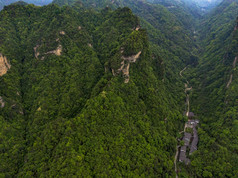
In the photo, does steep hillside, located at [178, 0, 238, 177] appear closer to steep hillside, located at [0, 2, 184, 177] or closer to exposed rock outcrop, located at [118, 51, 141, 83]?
steep hillside, located at [0, 2, 184, 177]

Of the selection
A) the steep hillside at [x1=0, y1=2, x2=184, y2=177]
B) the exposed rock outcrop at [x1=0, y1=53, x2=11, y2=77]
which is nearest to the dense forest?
the steep hillside at [x1=0, y1=2, x2=184, y2=177]

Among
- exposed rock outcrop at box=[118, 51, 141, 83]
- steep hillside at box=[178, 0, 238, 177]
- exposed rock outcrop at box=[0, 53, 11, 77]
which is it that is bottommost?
steep hillside at box=[178, 0, 238, 177]

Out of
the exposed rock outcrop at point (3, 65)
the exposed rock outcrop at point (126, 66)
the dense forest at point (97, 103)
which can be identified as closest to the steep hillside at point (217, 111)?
the dense forest at point (97, 103)

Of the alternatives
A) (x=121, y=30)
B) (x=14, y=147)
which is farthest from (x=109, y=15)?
(x=14, y=147)

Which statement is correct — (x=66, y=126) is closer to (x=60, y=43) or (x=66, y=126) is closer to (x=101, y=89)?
(x=101, y=89)

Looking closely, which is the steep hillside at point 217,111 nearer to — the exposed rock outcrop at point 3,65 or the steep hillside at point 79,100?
the steep hillside at point 79,100
